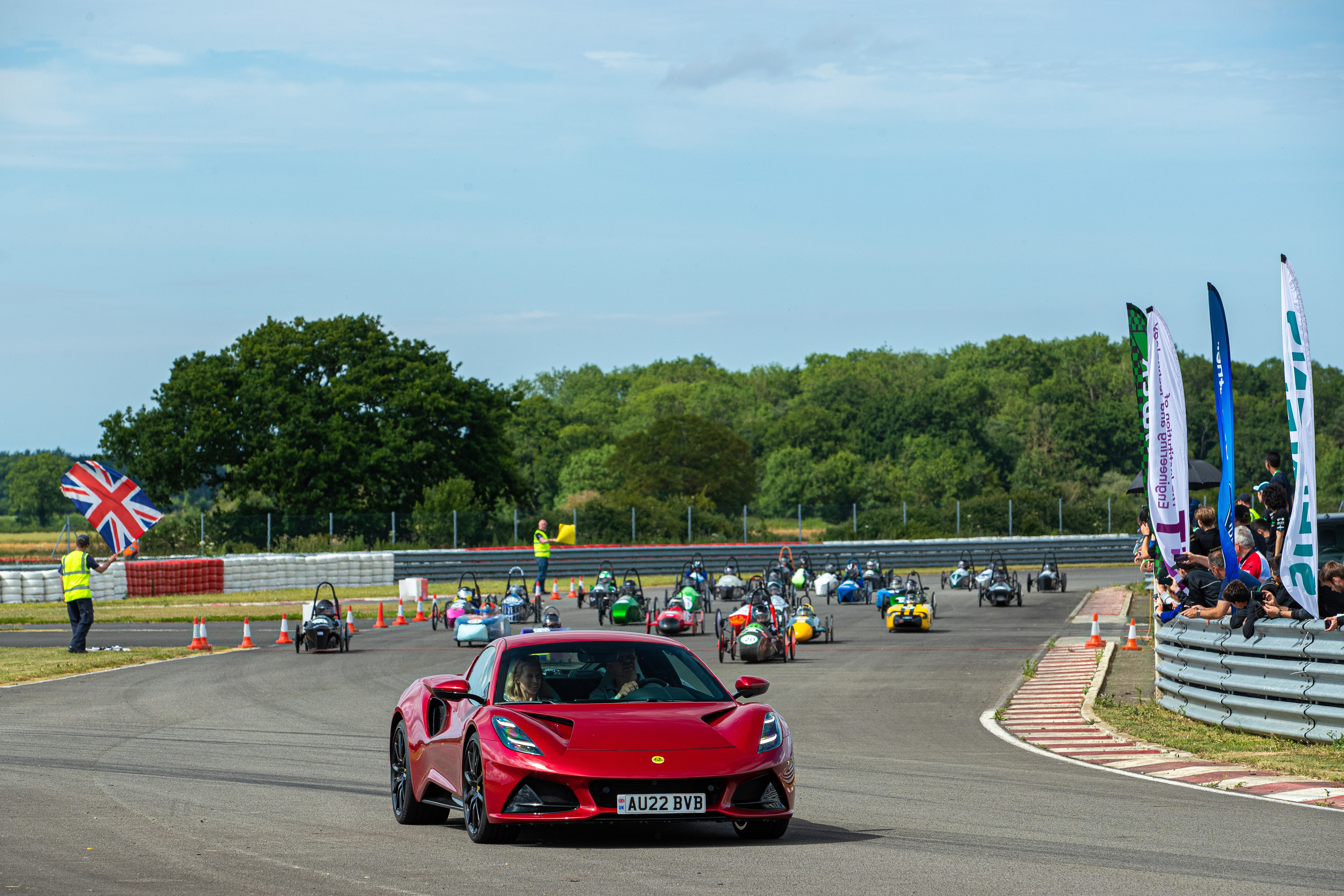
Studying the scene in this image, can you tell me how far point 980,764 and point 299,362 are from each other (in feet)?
197

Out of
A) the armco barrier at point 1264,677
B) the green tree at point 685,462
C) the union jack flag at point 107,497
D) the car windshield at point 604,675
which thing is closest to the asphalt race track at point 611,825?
the car windshield at point 604,675

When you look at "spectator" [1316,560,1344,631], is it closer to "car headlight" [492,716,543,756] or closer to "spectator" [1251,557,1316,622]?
"spectator" [1251,557,1316,622]

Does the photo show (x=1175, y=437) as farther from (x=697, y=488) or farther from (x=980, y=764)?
(x=697, y=488)

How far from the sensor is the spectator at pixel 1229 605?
13727 millimetres

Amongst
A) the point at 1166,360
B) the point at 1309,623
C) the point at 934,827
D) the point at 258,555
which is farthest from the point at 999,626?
the point at 258,555

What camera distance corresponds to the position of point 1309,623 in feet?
41.2

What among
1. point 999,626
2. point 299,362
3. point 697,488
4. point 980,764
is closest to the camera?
point 980,764

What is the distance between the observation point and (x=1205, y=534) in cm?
1827

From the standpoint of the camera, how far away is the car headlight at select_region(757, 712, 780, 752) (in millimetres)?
8352

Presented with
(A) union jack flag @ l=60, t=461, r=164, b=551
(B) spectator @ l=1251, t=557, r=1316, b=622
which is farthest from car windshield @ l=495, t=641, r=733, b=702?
(A) union jack flag @ l=60, t=461, r=164, b=551

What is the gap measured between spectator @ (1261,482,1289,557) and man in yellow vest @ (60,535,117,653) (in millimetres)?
16720

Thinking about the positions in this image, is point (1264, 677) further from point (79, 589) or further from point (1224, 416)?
point (79, 589)

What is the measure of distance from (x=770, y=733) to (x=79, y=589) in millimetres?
17902

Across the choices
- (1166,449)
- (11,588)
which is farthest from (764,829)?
(11,588)
